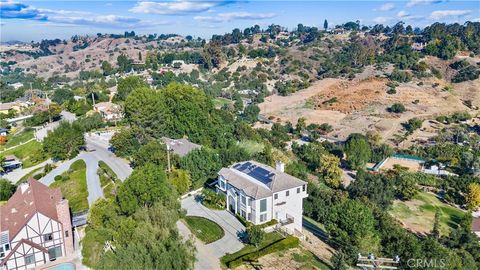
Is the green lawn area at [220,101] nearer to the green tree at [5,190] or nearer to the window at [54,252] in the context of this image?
the green tree at [5,190]

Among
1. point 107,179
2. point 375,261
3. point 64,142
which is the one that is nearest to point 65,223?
point 107,179

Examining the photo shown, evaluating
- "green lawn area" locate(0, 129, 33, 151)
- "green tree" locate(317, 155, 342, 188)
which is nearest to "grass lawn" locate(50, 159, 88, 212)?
"green lawn area" locate(0, 129, 33, 151)

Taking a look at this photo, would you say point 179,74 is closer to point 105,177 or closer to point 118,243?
point 105,177

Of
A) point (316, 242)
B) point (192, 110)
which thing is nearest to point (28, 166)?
point (192, 110)

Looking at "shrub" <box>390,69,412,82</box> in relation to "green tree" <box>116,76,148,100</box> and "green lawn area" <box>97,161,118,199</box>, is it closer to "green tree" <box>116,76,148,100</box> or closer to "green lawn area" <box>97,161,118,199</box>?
"green tree" <box>116,76,148,100</box>

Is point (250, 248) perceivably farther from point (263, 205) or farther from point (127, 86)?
point (127, 86)

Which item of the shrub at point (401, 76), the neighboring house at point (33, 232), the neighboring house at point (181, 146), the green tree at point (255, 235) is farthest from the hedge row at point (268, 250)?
the shrub at point (401, 76)
